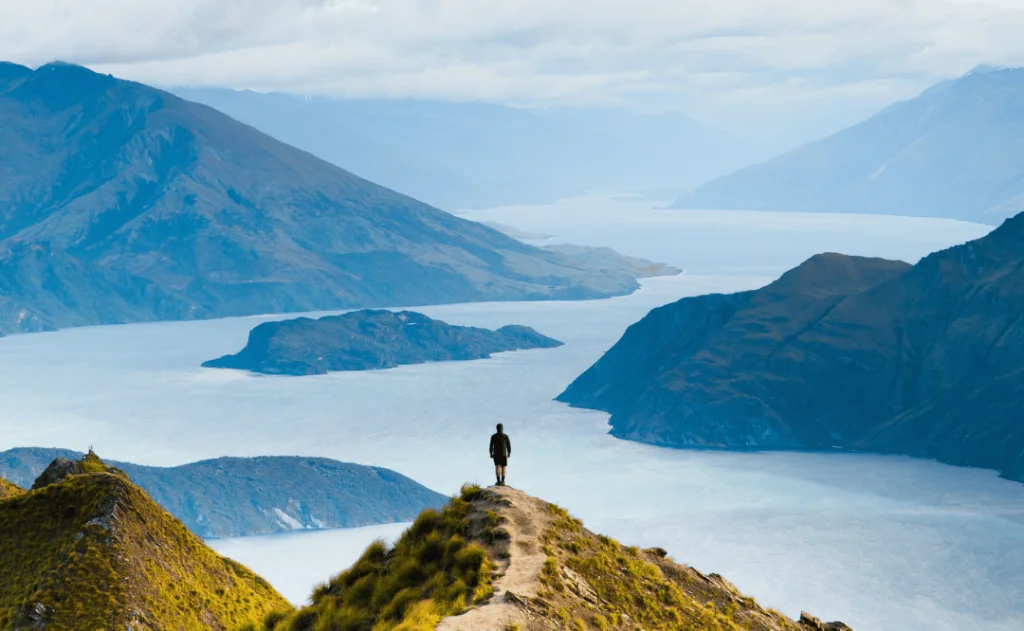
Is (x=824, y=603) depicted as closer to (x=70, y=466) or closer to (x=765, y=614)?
(x=70, y=466)

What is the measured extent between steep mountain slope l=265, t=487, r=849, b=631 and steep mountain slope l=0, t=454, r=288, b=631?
821cm

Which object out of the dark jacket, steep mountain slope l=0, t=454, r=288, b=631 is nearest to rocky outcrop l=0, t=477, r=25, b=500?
steep mountain slope l=0, t=454, r=288, b=631

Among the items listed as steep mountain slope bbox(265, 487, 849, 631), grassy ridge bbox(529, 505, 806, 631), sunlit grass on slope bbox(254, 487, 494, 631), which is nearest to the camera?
steep mountain slope bbox(265, 487, 849, 631)

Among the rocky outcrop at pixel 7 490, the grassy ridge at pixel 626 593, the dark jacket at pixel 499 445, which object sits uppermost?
the dark jacket at pixel 499 445

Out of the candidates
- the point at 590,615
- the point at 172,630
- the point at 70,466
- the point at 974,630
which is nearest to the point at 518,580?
the point at 590,615

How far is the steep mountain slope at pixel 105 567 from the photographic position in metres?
52.2

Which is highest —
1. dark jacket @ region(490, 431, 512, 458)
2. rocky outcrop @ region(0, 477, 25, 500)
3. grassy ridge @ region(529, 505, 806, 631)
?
dark jacket @ region(490, 431, 512, 458)

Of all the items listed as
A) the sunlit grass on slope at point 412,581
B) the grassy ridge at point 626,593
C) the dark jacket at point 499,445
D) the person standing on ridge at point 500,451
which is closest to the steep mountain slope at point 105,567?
the sunlit grass on slope at point 412,581

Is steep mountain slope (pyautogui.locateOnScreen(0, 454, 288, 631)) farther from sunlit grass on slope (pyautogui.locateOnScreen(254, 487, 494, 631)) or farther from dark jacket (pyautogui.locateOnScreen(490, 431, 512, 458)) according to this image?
dark jacket (pyautogui.locateOnScreen(490, 431, 512, 458))

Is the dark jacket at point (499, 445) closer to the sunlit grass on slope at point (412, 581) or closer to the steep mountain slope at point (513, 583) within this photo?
the steep mountain slope at point (513, 583)

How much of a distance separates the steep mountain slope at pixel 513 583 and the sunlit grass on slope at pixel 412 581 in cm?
4

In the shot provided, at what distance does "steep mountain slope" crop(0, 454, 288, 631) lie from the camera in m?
52.2

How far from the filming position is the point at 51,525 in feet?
185

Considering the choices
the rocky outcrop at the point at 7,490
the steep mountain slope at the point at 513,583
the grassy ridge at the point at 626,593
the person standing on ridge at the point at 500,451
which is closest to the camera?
the steep mountain slope at the point at 513,583
